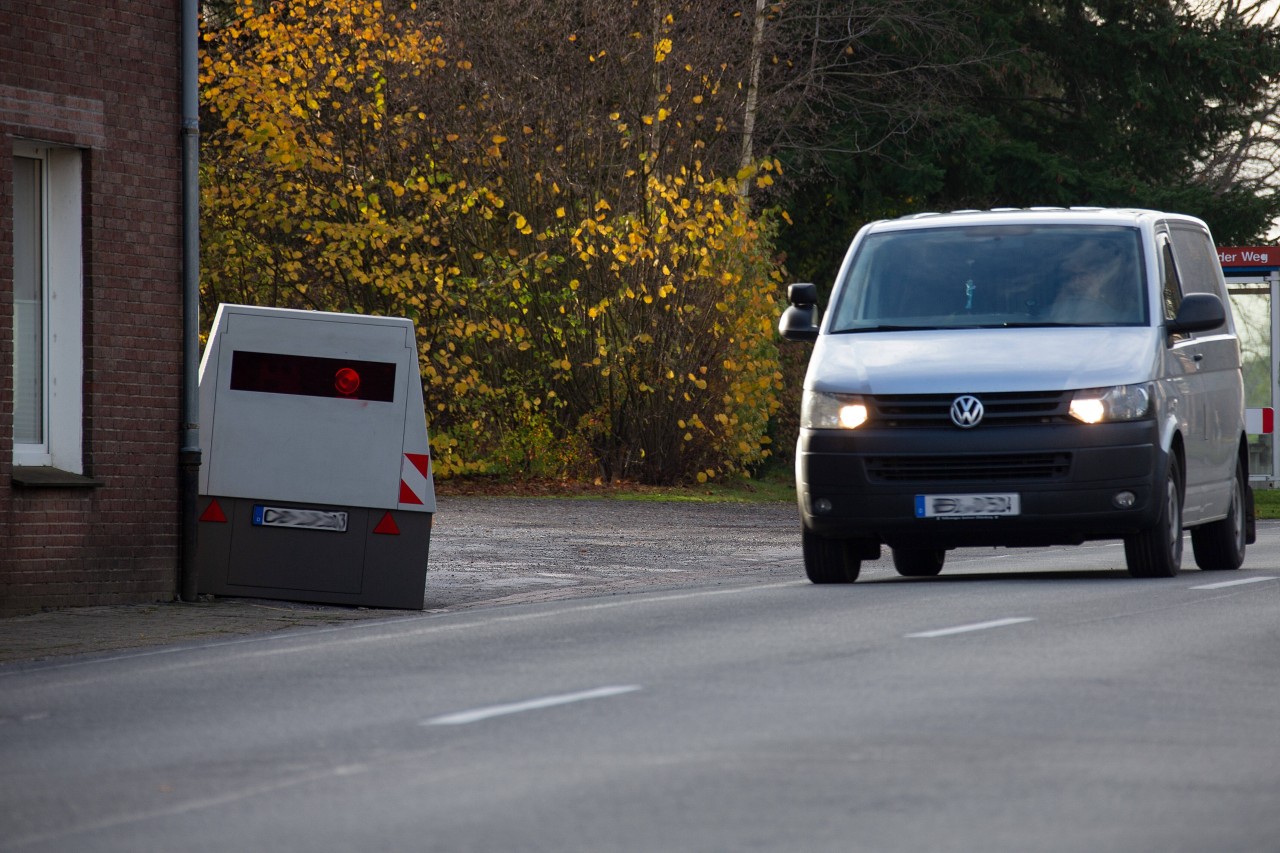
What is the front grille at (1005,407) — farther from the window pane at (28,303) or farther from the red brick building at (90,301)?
the window pane at (28,303)

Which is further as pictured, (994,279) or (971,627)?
(994,279)

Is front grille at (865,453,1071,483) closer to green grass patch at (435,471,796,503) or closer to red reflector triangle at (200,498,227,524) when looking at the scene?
red reflector triangle at (200,498,227,524)

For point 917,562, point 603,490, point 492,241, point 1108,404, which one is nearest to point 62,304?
point 917,562

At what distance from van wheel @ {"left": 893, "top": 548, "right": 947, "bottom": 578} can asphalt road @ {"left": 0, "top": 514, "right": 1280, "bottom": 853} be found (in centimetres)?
435

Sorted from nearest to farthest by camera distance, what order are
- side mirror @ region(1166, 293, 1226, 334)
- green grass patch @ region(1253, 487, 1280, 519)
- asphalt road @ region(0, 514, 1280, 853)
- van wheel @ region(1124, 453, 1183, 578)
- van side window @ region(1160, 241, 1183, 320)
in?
1. asphalt road @ region(0, 514, 1280, 853)
2. van wheel @ region(1124, 453, 1183, 578)
3. side mirror @ region(1166, 293, 1226, 334)
4. van side window @ region(1160, 241, 1183, 320)
5. green grass patch @ region(1253, 487, 1280, 519)

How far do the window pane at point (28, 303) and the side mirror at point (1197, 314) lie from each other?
23.7 ft

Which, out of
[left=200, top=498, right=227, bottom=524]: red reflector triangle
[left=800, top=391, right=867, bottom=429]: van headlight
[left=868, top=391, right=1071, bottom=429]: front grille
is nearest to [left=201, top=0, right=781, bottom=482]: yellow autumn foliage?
[left=200, top=498, right=227, bottom=524]: red reflector triangle

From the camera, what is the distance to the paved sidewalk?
14.2m

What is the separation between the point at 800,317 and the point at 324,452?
3203mm

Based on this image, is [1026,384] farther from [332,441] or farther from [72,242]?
[72,242]

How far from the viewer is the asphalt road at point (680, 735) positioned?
21.1 ft

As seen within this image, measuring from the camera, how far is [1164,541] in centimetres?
1506

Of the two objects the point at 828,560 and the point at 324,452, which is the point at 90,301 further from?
the point at 828,560

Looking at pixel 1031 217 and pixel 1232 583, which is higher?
pixel 1031 217
